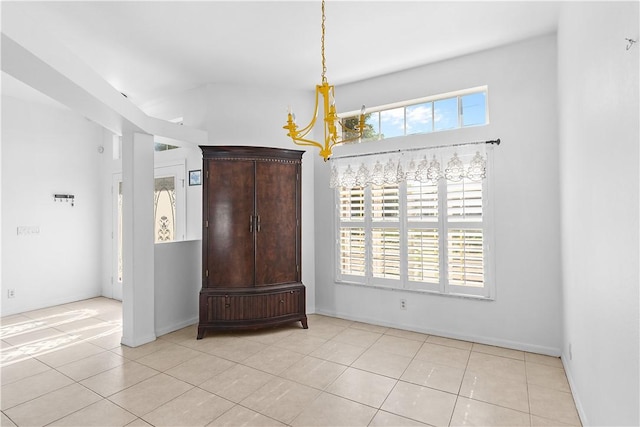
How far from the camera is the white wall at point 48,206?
457 cm

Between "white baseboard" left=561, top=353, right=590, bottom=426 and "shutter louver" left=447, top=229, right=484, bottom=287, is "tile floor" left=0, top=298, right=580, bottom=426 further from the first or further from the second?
"shutter louver" left=447, top=229, right=484, bottom=287

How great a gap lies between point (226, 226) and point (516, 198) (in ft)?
10.1

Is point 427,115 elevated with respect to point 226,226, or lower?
elevated

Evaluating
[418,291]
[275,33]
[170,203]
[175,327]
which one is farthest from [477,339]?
[170,203]

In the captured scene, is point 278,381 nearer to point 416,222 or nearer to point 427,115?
point 416,222

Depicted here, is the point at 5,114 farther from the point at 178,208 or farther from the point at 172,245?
the point at 172,245

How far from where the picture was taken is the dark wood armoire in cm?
366

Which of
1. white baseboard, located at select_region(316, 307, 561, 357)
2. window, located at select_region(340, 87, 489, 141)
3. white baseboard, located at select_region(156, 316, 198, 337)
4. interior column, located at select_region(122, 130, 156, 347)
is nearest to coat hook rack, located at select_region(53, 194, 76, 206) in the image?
interior column, located at select_region(122, 130, 156, 347)

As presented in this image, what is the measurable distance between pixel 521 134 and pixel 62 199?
6.35 meters

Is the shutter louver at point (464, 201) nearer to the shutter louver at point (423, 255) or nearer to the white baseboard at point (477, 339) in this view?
the shutter louver at point (423, 255)

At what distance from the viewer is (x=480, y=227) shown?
11.2 feet

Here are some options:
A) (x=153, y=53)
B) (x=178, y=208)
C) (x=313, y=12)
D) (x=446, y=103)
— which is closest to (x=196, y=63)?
(x=153, y=53)

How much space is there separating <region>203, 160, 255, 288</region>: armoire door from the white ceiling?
1199mm

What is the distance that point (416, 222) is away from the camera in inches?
147
